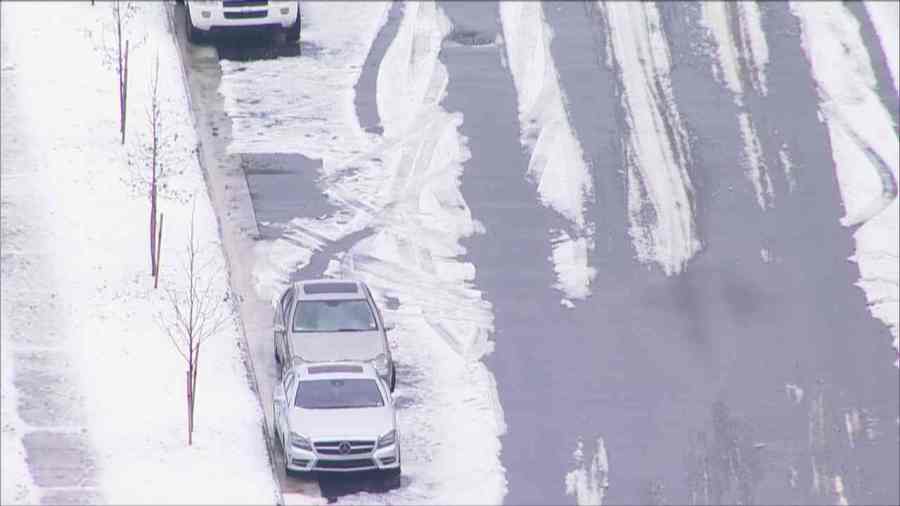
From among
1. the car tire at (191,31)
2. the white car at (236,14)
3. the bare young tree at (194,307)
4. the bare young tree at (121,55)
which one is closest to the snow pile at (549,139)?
the white car at (236,14)

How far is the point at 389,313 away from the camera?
37375 millimetres

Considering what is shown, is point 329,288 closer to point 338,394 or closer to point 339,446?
point 338,394

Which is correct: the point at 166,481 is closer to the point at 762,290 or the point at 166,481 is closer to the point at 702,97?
the point at 762,290

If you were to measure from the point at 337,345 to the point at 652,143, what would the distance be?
11.4m

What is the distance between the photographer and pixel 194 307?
3719 centimetres

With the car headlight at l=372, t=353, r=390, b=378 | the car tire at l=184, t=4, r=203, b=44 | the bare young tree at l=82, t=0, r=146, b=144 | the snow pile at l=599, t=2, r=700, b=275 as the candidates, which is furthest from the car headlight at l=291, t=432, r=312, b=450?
the car tire at l=184, t=4, r=203, b=44

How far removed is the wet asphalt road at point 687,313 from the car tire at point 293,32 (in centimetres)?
68

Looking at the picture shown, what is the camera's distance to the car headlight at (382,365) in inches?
1344

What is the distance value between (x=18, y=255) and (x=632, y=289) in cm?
1037

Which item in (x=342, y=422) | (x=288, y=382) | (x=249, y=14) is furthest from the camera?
(x=249, y=14)

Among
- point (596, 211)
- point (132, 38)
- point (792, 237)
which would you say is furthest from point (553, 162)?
point (132, 38)

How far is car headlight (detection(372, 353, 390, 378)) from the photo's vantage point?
34.1 m

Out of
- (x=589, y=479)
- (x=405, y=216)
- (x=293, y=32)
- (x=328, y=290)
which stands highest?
(x=293, y=32)

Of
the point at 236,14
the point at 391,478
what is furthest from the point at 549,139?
the point at 391,478
